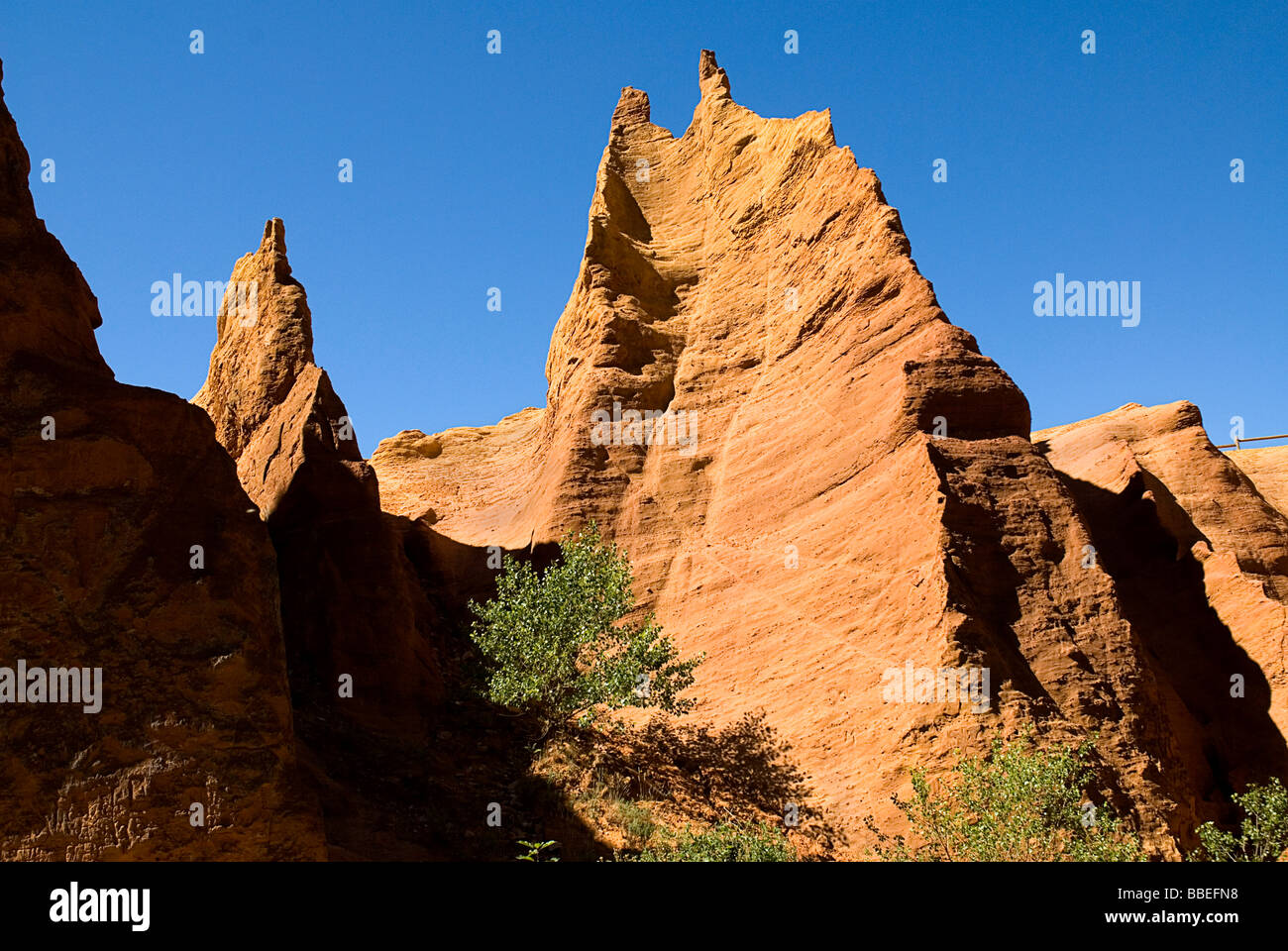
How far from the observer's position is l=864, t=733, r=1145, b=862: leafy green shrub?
1648 cm

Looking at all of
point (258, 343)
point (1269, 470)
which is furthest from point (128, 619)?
point (1269, 470)

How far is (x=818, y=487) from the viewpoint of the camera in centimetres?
2733

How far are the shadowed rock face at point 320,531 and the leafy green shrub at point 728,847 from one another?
7.23 m

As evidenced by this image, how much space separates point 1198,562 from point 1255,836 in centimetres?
1097

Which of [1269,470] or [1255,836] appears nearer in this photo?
[1255,836]

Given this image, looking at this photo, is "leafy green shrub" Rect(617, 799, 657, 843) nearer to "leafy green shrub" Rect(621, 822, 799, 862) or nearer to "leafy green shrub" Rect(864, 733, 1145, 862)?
"leafy green shrub" Rect(621, 822, 799, 862)

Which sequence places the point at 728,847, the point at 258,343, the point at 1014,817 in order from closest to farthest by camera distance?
the point at 1014,817
the point at 728,847
the point at 258,343

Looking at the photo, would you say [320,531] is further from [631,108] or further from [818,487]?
[631,108]

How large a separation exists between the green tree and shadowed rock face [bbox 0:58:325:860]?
28.3 ft

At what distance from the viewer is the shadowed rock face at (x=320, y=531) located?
23875 millimetres

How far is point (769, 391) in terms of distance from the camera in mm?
31172

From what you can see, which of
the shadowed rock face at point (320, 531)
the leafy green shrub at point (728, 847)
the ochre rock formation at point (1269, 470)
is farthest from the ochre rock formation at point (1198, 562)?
the shadowed rock face at point (320, 531)

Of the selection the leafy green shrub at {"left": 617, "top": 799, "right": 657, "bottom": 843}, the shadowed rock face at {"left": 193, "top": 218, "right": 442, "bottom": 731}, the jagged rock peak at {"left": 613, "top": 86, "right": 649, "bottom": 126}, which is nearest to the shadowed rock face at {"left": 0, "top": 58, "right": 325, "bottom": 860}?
the leafy green shrub at {"left": 617, "top": 799, "right": 657, "bottom": 843}

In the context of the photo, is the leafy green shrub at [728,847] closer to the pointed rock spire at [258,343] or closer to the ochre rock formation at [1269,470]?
the pointed rock spire at [258,343]
